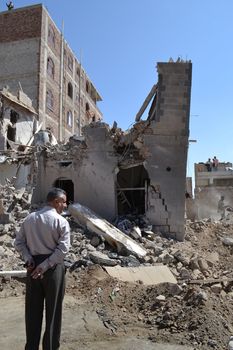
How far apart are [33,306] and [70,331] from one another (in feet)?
6.12

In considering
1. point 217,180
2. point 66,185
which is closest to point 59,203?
point 66,185

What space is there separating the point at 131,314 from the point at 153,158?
7.96 metres

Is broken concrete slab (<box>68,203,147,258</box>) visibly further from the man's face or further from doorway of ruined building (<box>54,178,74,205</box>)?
the man's face

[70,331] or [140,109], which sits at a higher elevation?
[140,109]

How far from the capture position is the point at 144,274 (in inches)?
351

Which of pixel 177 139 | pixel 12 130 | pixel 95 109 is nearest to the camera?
pixel 177 139

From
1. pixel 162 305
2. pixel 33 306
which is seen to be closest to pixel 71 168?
pixel 162 305

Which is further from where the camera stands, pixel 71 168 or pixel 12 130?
pixel 12 130

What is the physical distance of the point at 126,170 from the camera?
49.2 ft

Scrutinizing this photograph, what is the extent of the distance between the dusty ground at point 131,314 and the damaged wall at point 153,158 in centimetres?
535

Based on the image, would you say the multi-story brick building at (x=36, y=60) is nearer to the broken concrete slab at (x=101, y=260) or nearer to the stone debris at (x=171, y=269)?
the stone debris at (x=171, y=269)

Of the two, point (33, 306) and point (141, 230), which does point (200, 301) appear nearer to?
point (33, 306)

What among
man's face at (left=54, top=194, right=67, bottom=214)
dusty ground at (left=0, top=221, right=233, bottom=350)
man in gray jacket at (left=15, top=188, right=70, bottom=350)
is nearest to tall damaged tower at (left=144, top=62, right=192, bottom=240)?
dusty ground at (left=0, top=221, right=233, bottom=350)

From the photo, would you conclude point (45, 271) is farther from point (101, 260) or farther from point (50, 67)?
point (50, 67)
